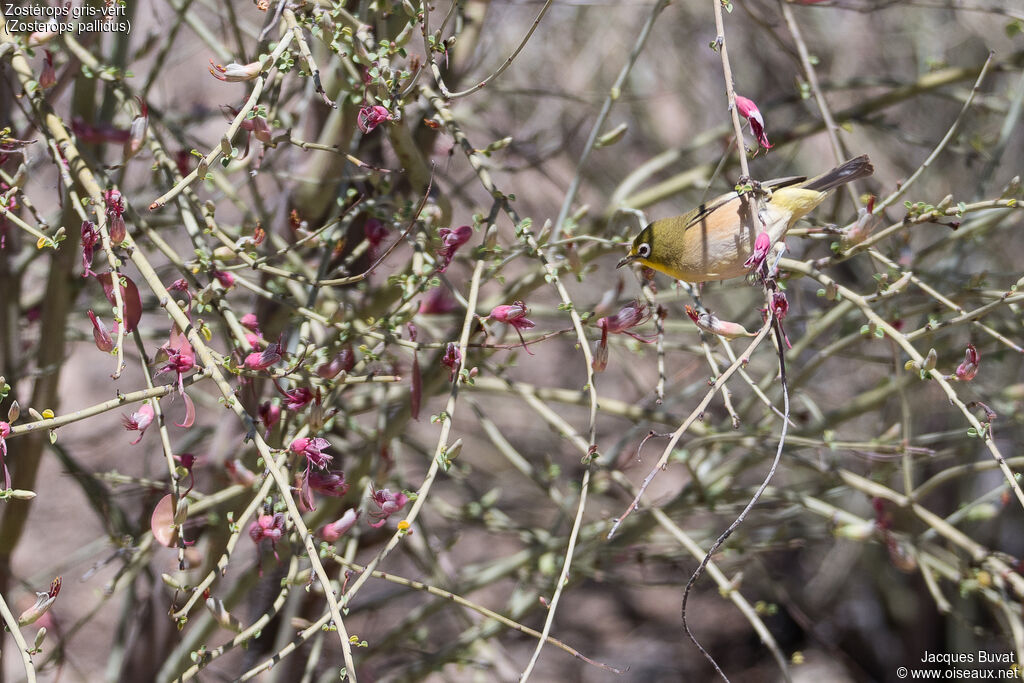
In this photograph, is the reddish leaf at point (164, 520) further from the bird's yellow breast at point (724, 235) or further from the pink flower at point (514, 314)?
the bird's yellow breast at point (724, 235)

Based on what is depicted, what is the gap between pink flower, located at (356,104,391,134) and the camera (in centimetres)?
113

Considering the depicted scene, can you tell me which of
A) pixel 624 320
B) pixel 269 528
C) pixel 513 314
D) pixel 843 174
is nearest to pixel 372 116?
pixel 513 314

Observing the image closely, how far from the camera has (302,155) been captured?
1.85 m

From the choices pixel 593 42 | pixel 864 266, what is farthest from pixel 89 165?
pixel 864 266

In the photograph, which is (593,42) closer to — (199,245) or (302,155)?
(302,155)

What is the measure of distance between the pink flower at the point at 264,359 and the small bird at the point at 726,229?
488mm

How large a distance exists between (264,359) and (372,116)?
14.1 inches

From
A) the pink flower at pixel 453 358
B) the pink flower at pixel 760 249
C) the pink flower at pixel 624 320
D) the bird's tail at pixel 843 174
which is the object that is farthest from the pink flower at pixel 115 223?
the bird's tail at pixel 843 174

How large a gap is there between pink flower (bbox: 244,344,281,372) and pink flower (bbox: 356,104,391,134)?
0.32m

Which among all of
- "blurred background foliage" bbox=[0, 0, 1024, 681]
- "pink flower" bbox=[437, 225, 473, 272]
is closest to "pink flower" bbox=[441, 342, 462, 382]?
"blurred background foliage" bbox=[0, 0, 1024, 681]

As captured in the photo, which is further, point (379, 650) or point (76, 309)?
point (76, 309)

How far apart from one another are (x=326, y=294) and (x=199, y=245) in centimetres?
32

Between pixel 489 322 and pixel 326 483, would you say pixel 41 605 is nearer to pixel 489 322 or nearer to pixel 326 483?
pixel 326 483

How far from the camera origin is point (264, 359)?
42.8 inches
